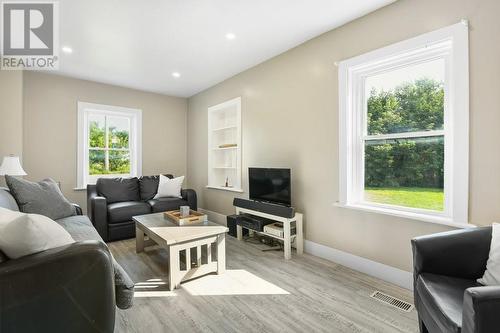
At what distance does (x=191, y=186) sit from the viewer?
216 inches

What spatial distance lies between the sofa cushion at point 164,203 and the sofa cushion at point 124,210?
0.09m

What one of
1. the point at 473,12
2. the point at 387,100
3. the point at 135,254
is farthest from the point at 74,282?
the point at 473,12

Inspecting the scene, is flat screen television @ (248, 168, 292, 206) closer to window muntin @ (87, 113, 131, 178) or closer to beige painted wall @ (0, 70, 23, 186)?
window muntin @ (87, 113, 131, 178)

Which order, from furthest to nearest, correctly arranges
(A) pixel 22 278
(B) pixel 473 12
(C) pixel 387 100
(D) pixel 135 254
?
(D) pixel 135 254 → (C) pixel 387 100 → (B) pixel 473 12 → (A) pixel 22 278

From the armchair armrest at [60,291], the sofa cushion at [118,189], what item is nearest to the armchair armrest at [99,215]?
the sofa cushion at [118,189]

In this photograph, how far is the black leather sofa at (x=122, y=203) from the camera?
3451mm

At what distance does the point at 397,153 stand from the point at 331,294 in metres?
1.46

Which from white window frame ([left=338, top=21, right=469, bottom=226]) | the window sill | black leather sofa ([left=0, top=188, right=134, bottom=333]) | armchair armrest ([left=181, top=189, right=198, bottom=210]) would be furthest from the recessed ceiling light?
the window sill

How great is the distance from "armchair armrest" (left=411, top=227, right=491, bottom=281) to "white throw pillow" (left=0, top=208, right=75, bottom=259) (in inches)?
79.5

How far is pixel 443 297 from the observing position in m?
1.27

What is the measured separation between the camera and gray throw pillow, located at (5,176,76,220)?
2.47 meters

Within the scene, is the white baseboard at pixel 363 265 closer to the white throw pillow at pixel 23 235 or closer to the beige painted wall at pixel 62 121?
the white throw pillow at pixel 23 235

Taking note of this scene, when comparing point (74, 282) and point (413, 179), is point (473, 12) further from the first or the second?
point (74, 282)

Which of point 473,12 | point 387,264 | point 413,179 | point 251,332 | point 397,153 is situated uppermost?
point 473,12
